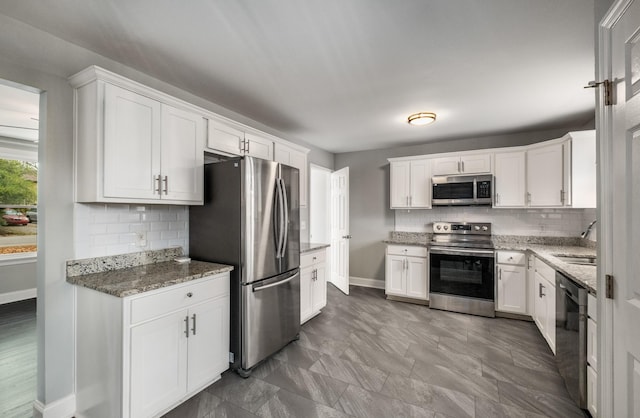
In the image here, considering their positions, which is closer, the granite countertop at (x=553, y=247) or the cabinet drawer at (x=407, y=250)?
the granite countertop at (x=553, y=247)

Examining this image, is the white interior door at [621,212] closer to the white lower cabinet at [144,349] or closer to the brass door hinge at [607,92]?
the brass door hinge at [607,92]

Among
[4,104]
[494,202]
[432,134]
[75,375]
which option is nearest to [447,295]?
[494,202]

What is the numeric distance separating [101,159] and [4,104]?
2.54m

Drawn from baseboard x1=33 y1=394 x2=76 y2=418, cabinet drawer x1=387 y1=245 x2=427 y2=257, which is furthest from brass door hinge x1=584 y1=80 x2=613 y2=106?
baseboard x1=33 y1=394 x2=76 y2=418

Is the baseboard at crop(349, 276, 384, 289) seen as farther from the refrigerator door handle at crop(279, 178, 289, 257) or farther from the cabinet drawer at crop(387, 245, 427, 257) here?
the refrigerator door handle at crop(279, 178, 289, 257)

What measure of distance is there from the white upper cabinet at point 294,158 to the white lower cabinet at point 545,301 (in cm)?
297

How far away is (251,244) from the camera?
246cm

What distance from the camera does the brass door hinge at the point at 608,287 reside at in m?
1.18

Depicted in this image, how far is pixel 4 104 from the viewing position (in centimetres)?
316

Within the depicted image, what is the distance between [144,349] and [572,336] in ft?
9.63

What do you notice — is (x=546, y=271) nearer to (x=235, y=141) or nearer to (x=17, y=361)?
(x=235, y=141)

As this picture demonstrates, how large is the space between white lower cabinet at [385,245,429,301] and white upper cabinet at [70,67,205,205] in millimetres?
3163

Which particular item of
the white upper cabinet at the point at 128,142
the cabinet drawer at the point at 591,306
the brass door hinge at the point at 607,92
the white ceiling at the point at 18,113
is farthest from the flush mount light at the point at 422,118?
the white ceiling at the point at 18,113

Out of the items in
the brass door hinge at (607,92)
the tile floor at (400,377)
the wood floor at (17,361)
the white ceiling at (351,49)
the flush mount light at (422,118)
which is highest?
the white ceiling at (351,49)
